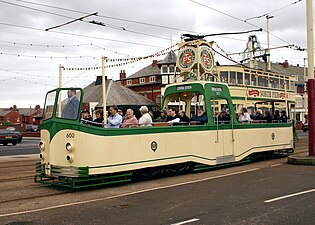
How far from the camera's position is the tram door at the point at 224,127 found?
41.4ft

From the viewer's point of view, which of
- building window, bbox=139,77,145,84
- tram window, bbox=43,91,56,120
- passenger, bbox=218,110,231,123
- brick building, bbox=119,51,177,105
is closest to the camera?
tram window, bbox=43,91,56,120

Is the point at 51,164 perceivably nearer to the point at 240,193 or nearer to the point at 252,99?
the point at 240,193

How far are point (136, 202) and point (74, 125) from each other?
7.72ft

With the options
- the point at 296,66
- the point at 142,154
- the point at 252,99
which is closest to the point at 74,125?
the point at 142,154

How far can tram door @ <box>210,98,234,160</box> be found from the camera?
1262 centimetres

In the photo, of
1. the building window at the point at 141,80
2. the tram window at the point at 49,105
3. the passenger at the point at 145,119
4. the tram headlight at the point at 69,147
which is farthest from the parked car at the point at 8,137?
the building window at the point at 141,80

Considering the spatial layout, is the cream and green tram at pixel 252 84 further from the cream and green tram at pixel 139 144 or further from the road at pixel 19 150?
the road at pixel 19 150

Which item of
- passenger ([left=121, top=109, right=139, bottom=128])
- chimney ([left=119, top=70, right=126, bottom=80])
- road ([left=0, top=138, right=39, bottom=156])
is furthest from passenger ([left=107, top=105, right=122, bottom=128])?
chimney ([left=119, top=70, right=126, bottom=80])

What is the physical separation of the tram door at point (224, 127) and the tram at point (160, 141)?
2 centimetres

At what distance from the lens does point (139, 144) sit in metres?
10.0

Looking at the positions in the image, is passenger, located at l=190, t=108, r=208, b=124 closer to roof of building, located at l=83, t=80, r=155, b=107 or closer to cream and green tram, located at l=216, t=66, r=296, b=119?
cream and green tram, located at l=216, t=66, r=296, b=119

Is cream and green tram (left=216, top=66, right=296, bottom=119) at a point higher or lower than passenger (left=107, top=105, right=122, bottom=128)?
higher

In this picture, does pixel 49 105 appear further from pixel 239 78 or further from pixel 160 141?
pixel 239 78

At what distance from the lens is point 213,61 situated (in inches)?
562
